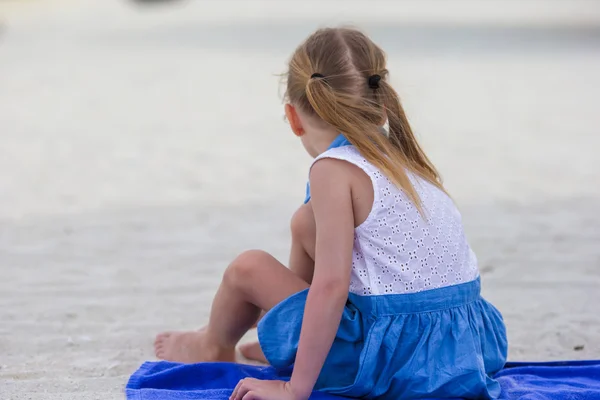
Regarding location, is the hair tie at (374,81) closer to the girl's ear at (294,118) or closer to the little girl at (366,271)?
the little girl at (366,271)

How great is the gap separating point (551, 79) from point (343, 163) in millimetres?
8293

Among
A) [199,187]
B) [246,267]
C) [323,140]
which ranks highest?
[323,140]

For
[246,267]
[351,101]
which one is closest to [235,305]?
[246,267]

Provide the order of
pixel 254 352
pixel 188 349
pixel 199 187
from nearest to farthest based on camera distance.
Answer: pixel 188 349
pixel 254 352
pixel 199 187

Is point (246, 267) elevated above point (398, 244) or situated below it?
below

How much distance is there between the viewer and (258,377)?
2535 millimetres

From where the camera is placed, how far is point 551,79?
32.9ft

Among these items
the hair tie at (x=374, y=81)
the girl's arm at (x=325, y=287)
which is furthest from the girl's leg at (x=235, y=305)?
the hair tie at (x=374, y=81)

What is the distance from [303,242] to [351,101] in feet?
1.59

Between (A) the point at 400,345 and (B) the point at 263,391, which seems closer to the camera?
(B) the point at 263,391

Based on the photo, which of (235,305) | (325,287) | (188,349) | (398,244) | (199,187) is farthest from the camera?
(199,187)

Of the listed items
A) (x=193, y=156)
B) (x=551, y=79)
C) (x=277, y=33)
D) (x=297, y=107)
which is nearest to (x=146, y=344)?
(x=297, y=107)

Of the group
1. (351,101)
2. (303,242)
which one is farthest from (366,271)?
(351,101)

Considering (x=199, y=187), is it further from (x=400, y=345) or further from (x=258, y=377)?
(x=400, y=345)
